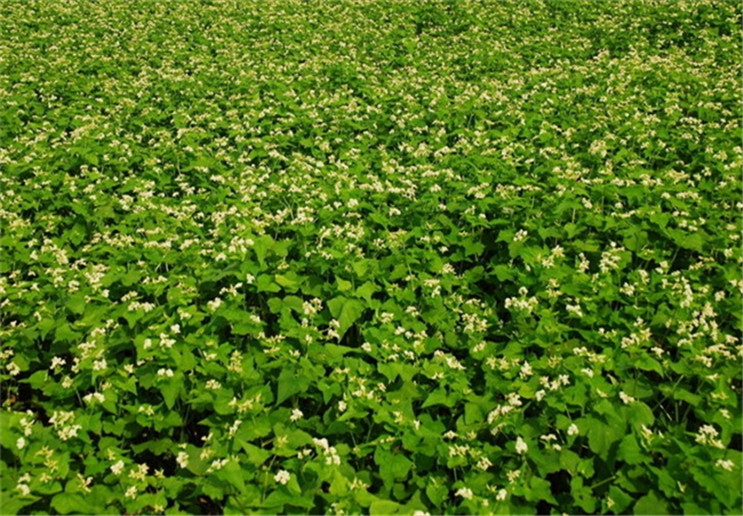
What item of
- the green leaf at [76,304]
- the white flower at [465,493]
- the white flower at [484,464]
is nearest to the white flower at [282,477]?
the white flower at [465,493]

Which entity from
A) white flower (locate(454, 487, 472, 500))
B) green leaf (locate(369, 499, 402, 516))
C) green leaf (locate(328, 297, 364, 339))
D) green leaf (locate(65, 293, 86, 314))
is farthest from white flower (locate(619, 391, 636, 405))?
green leaf (locate(65, 293, 86, 314))

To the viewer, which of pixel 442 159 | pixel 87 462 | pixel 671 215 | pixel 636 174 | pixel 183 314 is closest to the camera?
pixel 87 462

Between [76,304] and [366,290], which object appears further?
[366,290]

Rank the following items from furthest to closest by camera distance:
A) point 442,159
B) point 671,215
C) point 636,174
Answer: point 442,159
point 636,174
point 671,215

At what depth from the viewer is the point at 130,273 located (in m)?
6.20

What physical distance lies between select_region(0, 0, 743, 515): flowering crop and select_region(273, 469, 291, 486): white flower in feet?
0.20

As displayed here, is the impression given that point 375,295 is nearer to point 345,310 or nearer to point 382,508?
point 345,310

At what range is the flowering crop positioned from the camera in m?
4.17

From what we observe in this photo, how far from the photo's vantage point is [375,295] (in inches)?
254

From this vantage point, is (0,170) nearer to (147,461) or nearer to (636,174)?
(147,461)

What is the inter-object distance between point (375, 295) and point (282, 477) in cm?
287

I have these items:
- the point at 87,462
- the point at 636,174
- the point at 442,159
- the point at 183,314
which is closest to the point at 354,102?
the point at 442,159

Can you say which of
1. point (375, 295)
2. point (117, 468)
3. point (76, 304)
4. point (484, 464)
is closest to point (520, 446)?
point (484, 464)

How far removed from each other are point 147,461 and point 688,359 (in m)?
4.96
